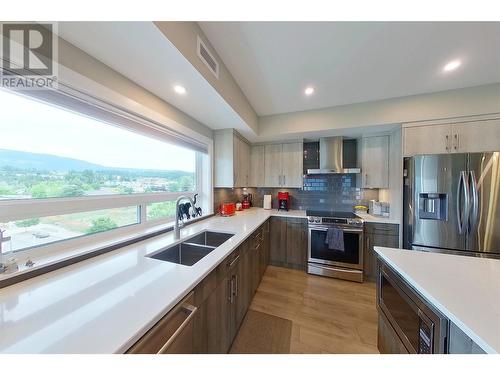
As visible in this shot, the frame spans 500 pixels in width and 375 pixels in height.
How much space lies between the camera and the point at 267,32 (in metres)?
1.27

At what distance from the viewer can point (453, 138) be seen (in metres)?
2.02

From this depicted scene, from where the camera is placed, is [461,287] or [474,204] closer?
[461,287]

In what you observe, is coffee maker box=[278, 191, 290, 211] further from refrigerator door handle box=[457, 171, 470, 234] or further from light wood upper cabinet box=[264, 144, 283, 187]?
refrigerator door handle box=[457, 171, 470, 234]

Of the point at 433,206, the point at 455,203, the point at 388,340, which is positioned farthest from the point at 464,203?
the point at 388,340

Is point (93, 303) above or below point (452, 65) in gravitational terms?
below

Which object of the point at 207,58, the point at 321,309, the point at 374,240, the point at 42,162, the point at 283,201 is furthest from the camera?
the point at 283,201

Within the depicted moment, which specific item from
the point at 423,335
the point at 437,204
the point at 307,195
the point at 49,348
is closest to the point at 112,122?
the point at 49,348

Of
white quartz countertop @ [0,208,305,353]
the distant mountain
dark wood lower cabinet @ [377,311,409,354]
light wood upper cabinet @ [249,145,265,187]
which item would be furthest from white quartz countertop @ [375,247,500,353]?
light wood upper cabinet @ [249,145,265,187]

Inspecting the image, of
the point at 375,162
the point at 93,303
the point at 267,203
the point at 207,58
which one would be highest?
the point at 207,58

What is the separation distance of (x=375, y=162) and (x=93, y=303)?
3386mm

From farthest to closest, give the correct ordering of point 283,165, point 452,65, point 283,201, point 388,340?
point 283,201
point 283,165
point 452,65
point 388,340

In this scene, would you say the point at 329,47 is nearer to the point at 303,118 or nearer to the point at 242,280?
the point at 303,118

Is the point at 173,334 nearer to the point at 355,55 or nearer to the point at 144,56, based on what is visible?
the point at 144,56
